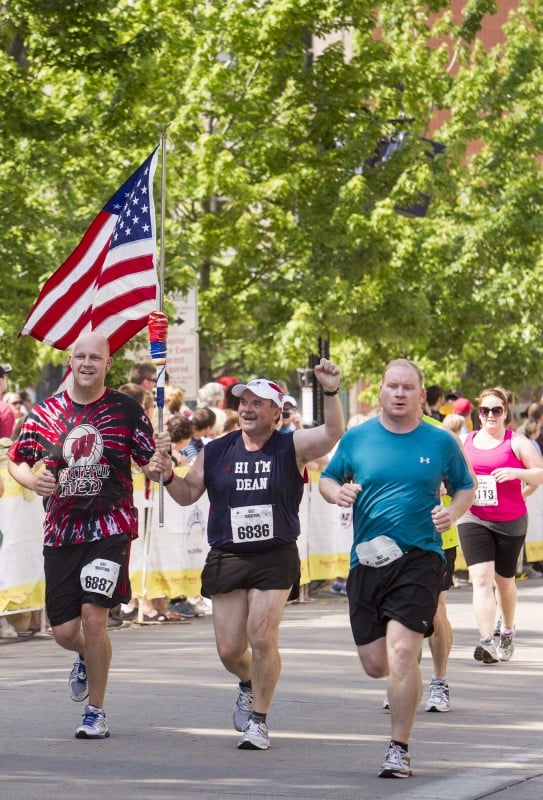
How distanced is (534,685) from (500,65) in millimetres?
21570

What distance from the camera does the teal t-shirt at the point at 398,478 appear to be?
8.00 meters

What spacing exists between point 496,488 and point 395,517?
4516mm

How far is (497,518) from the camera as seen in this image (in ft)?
40.7

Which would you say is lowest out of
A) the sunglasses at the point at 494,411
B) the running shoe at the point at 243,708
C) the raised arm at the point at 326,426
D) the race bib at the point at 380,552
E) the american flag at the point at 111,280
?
the running shoe at the point at 243,708

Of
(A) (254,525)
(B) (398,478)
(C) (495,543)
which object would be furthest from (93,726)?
(C) (495,543)

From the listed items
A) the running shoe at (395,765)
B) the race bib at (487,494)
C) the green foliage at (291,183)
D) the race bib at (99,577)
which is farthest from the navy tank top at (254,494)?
the green foliage at (291,183)

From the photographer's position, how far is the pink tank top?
12352 millimetres

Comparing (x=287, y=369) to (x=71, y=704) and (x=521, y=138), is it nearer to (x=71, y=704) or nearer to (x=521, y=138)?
(x=521, y=138)

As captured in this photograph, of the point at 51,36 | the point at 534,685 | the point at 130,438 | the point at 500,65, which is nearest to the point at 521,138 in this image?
the point at 500,65

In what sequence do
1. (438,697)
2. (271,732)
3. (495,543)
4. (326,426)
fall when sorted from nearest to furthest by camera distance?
(326,426), (271,732), (438,697), (495,543)

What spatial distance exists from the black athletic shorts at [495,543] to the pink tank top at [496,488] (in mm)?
66

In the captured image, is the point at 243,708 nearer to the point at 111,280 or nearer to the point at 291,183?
the point at 111,280

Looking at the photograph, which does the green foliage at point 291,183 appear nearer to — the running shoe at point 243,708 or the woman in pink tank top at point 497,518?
the woman in pink tank top at point 497,518

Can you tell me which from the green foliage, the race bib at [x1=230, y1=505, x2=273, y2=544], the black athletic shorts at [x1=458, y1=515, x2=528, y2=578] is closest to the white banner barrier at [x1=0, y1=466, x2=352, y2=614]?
the black athletic shorts at [x1=458, y1=515, x2=528, y2=578]
